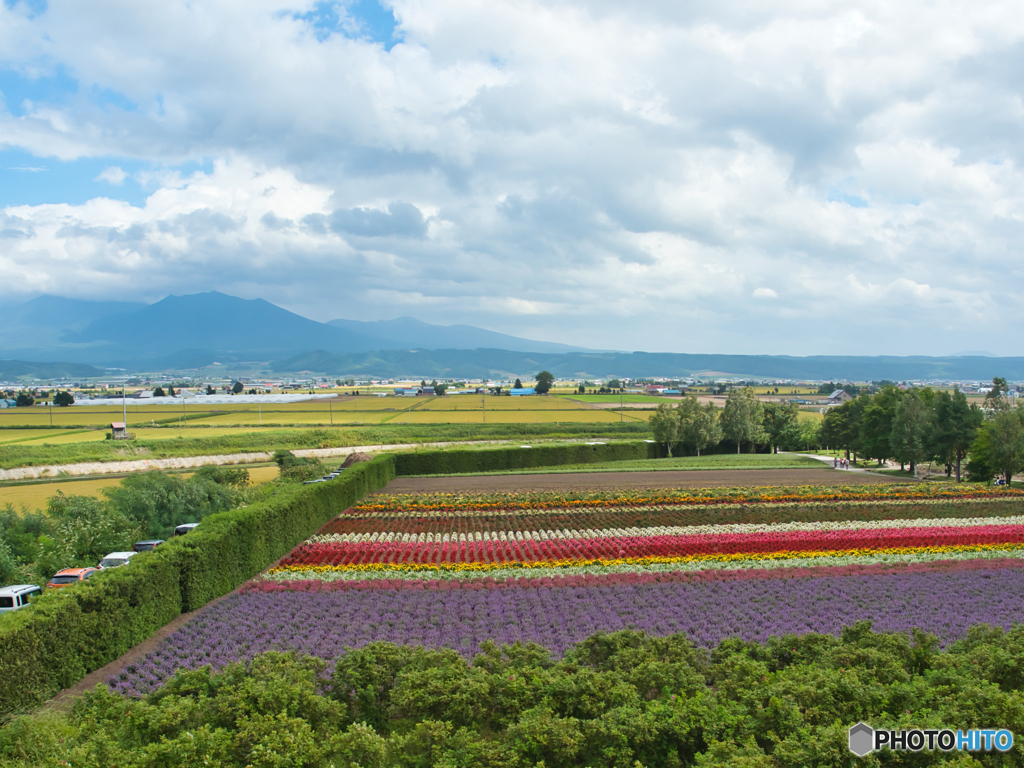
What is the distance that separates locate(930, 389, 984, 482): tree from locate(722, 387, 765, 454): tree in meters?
24.2

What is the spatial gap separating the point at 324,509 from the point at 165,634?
1300 cm

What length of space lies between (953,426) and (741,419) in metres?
26.3

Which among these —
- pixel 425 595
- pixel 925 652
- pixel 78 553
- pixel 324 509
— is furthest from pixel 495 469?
pixel 925 652

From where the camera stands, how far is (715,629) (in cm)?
1231

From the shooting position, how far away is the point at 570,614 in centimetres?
1352

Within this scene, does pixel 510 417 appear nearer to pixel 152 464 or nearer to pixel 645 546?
pixel 152 464

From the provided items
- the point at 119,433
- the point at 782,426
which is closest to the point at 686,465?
the point at 782,426

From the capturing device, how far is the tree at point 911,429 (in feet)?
149

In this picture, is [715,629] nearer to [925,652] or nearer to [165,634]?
[925,652]

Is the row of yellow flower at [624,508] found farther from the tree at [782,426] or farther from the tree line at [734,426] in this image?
the tree at [782,426]

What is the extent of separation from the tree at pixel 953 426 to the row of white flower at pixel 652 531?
20967 millimetres

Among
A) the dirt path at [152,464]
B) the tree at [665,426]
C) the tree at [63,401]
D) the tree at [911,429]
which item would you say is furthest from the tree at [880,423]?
the tree at [63,401]

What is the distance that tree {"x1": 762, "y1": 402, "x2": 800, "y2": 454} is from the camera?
74.8 m

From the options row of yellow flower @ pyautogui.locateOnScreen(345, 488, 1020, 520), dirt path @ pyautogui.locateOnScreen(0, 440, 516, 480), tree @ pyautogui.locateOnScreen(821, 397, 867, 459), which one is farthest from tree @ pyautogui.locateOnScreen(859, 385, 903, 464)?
dirt path @ pyautogui.locateOnScreen(0, 440, 516, 480)
